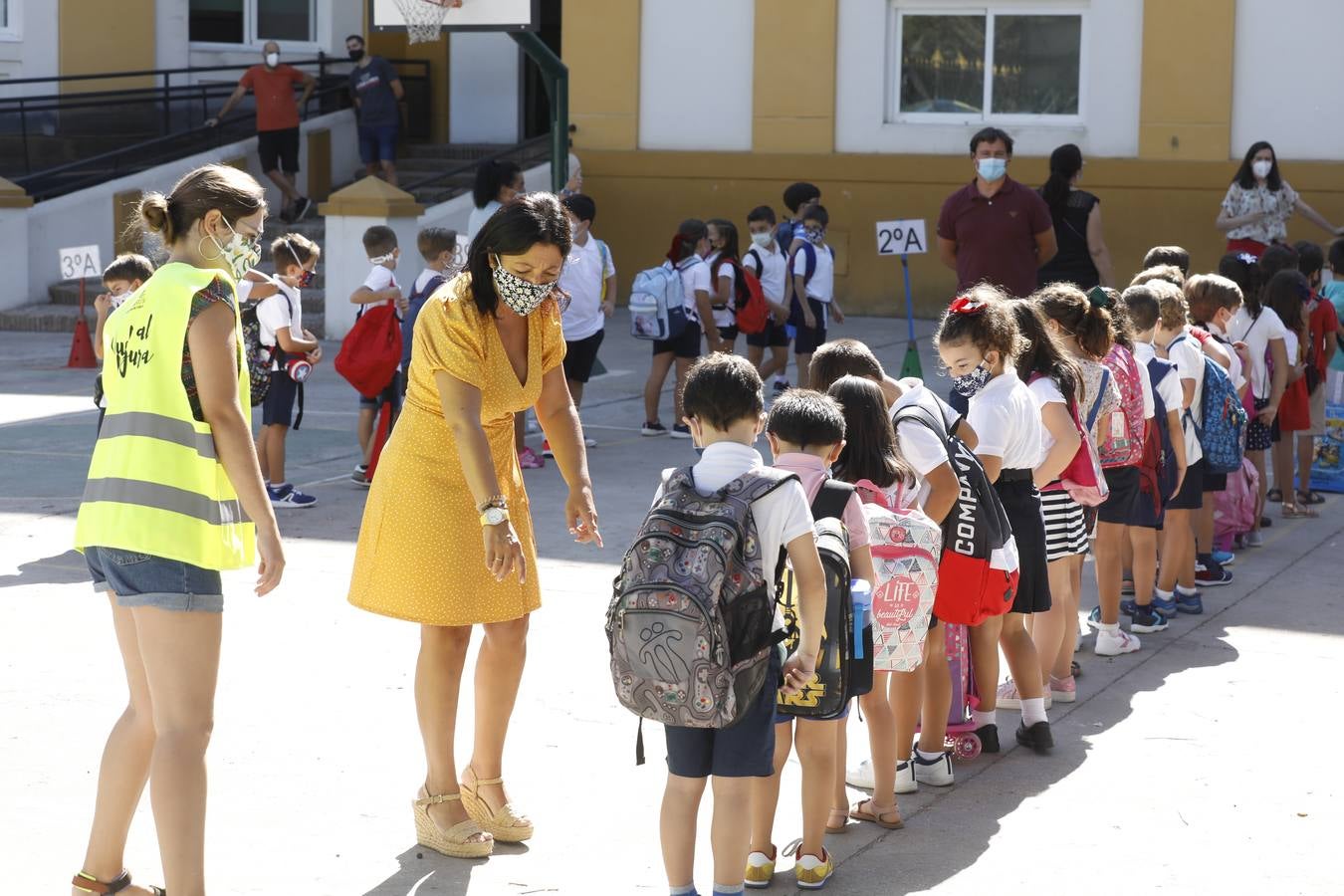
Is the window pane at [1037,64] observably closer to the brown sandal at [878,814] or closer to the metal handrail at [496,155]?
the metal handrail at [496,155]

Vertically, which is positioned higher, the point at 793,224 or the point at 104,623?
the point at 793,224

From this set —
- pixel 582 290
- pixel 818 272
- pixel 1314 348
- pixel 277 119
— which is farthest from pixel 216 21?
pixel 1314 348

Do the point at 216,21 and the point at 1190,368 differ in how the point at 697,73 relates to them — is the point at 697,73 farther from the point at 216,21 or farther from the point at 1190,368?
the point at 1190,368

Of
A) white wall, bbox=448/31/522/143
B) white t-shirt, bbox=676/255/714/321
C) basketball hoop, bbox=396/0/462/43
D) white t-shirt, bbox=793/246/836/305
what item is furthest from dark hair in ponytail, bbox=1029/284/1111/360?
white wall, bbox=448/31/522/143

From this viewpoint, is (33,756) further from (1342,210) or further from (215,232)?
(1342,210)

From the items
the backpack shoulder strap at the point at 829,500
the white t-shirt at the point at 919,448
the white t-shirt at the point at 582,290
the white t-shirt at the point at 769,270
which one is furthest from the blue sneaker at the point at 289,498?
the backpack shoulder strap at the point at 829,500

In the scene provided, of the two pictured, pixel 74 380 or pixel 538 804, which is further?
pixel 74 380

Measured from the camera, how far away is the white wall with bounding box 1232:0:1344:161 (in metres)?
16.6

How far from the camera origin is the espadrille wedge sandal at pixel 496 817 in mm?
4609

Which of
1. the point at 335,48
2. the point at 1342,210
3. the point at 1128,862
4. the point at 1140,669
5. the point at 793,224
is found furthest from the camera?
the point at 335,48

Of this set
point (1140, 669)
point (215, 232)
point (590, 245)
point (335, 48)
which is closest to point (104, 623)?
point (215, 232)

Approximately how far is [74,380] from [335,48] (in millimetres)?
9560

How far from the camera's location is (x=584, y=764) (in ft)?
17.3

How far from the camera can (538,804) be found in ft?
16.1
